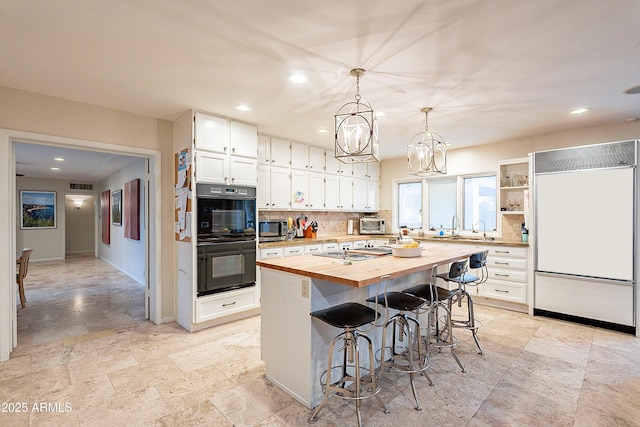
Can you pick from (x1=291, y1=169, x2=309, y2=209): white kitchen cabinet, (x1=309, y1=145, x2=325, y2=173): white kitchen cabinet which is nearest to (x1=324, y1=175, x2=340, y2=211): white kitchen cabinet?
(x1=309, y1=145, x2=325, y2=173): white kitchen cabinet

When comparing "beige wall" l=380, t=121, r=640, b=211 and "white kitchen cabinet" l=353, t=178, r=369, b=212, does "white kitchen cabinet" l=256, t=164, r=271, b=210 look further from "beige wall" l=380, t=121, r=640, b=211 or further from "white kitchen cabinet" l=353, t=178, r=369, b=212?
"beige wall" l=380, t=121, r=640, b=211

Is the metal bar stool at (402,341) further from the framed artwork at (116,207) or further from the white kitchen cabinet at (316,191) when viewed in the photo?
the framed artwork at (116,207)

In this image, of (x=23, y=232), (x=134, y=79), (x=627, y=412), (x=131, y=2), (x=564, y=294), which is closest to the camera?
(x=131, y=2)

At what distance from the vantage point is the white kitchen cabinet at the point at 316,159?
5340 mm

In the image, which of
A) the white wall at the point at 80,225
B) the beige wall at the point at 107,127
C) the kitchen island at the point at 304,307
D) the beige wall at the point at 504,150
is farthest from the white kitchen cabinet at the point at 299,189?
the white wall at the point at 80,225

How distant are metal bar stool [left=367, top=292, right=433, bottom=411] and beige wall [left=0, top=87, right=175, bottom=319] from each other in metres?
2.75

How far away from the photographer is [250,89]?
300cm

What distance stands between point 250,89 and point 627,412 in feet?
12.8

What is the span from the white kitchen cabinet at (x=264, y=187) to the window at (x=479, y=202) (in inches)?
139

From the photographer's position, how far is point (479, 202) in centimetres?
543

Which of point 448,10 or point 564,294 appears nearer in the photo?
point 448,10

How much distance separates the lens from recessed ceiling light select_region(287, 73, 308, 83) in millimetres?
2689

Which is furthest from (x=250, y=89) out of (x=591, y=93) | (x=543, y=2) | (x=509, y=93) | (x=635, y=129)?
(x=635, y=129)

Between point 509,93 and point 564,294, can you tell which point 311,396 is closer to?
point 509,93
